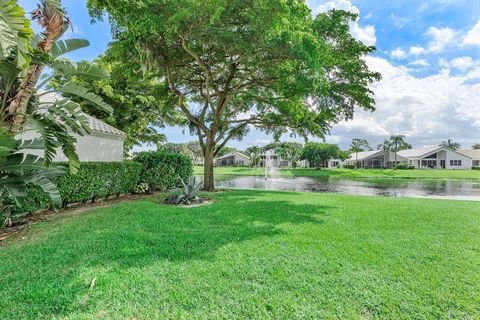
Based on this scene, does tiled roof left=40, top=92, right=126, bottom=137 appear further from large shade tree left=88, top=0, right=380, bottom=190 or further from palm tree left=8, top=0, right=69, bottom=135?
palm tree left=8, top=0, right=69, bottom=135

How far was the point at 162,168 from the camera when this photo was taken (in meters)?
12.5

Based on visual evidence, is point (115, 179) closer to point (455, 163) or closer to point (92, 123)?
point (92, 123)

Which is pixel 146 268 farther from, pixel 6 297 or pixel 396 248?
pixel 396 248

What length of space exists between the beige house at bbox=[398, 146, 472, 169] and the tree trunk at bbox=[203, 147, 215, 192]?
204 feet

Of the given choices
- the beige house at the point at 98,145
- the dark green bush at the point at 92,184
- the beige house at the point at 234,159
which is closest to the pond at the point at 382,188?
the beige house at the point at 98,145

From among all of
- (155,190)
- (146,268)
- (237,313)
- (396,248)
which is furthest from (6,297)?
(155,190)

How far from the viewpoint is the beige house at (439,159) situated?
56.0 metres

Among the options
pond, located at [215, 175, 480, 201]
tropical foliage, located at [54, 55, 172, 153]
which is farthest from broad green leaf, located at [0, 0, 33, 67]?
pond, located at [215, 175, 480, 201]

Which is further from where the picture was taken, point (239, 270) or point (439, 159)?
point (439, 159)

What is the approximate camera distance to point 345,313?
2857 mm

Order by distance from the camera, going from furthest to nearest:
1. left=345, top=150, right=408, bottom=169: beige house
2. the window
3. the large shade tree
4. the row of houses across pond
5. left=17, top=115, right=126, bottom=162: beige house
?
left=345, top=150, right=408, bottom=169: beige house, the row of houses across pond, the window, left=17, top=115, right=126, bottom=162: beige house, the large shade tree

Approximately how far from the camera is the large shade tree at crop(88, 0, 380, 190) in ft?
26.1

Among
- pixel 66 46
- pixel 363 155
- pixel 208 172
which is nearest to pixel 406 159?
pixel 363 155

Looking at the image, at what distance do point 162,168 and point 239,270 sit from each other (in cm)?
960
